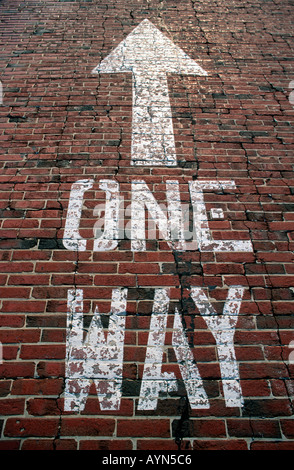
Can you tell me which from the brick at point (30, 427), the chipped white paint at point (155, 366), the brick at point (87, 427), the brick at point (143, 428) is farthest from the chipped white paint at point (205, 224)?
the brick at point (30, 427)

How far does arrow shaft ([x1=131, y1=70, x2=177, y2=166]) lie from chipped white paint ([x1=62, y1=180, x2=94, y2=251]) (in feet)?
1.40

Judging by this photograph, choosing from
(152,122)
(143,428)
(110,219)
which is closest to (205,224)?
(110,219)

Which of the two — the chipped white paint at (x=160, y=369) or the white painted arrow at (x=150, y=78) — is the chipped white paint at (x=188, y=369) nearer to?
the chipped white paint at (x=160, y=369)

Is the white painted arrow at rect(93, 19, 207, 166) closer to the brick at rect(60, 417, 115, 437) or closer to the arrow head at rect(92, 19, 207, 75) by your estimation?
the arrow head at rect(92, 19, 207, 75)

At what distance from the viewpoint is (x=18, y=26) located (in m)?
2.71

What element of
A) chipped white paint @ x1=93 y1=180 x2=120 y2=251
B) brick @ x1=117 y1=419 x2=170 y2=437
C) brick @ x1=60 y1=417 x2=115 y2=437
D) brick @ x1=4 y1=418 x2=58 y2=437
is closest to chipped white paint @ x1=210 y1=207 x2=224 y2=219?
chipped white paint @ x1=93 y1=180 x2=120 y2=251

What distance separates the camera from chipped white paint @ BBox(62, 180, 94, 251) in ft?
5.30

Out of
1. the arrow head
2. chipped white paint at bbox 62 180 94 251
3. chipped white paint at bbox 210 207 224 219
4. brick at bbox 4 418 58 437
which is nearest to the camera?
brick at bbox 4 418 58 437

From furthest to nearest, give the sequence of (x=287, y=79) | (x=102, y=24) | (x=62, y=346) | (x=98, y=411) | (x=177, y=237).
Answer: (x=102, y=24) → (x=287, y=79) → (x=177, y=237) → (x=62, y=346) → (x=98, y=411)

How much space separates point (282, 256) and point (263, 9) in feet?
9.76

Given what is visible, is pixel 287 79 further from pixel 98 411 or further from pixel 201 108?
pixel 98 411

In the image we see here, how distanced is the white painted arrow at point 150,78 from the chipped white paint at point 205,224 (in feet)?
0.98

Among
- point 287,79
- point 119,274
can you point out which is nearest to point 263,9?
point 287,79

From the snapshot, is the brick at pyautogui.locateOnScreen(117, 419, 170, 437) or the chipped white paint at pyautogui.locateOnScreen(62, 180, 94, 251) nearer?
the brick at pyautogui.locateOnScreen(117, 419, 170, 437)
